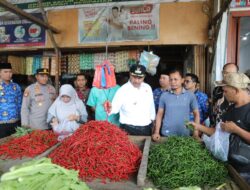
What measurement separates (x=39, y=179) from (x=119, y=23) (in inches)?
153

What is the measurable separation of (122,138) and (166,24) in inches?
112

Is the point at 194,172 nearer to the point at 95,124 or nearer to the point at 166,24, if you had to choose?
the point at 95,124

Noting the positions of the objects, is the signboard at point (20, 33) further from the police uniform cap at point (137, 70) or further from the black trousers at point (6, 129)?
the police uniform cap at point (137, 70)

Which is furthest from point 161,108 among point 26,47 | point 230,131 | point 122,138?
point 26,47

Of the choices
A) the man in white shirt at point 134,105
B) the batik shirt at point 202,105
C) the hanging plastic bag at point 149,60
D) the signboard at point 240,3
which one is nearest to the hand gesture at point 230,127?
the man in white shirt at point 134,105

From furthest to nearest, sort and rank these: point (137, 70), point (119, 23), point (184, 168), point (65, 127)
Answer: point (119, 23) → point (65, 127) → point (137, 70) → point (184, 168)

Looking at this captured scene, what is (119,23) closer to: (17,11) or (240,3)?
(17,11)

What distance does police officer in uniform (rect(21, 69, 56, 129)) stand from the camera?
4180 mm

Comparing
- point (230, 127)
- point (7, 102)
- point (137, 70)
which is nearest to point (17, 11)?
point (7, 102)

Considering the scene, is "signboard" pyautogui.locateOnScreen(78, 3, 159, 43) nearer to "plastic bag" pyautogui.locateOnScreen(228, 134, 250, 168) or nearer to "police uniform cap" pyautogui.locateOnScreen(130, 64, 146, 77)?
"police uniform cap" pyautogui.locateOnScreen(130, 64, 146, 77)

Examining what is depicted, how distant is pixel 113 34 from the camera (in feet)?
16.4

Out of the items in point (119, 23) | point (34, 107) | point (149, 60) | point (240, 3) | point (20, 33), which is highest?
point (240, 3)

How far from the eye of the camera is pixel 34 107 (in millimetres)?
4207

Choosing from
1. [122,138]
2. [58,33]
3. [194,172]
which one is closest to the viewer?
[194,172]
